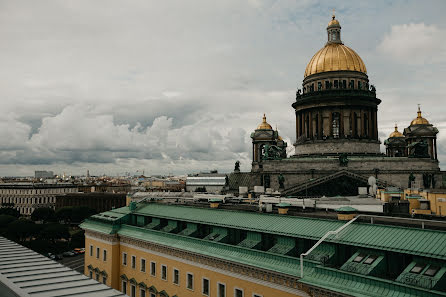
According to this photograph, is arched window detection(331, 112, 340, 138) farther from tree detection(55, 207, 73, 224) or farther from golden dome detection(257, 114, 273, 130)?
tree detection(55, 207, 73, 224)

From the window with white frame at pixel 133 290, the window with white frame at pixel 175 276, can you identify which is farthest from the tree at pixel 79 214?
the window with white frame at pixel 175 276

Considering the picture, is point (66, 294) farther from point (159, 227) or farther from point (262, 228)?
point (159, 227)

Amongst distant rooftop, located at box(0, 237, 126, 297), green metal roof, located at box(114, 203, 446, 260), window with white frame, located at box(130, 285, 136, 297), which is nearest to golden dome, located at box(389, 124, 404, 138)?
green metal roof, located at box(114, 203, 446, 260)

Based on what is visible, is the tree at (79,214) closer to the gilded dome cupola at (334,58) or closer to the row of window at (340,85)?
the gilded dome cupola at (334,58)

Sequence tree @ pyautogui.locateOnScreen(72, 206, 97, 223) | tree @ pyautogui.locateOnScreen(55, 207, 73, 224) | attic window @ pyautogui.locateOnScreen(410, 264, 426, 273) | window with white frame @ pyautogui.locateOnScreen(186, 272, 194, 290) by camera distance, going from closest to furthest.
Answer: attic window @ pyautogui.locateOnScreen(410, 264, 426, 273), window with white frame @ pyautogui.locateOnScreen(186, 272, 194, 290), tree @ pyautogui.locateOnScreen(72, 206, 97, 223), tree @ pyautogui.locateOnScreen(55, 207, 73, 224)

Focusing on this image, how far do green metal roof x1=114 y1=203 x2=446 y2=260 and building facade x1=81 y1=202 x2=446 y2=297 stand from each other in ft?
0.18

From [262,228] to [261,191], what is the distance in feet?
98.5

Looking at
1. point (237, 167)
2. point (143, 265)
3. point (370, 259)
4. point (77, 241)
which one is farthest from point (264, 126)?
point (370, 259)

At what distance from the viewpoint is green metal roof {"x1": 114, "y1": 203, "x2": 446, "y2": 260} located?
20938 millimetres

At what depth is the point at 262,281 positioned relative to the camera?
25953mm

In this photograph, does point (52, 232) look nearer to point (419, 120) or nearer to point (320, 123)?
point (320, 123)

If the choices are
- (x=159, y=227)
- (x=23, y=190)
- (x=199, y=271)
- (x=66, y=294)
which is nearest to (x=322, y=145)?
(x=159, y=227)

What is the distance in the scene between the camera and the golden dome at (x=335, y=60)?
79.9 m

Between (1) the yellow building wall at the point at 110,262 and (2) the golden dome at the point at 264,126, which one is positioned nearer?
(1) the yellow building wall at the point at 110,262
